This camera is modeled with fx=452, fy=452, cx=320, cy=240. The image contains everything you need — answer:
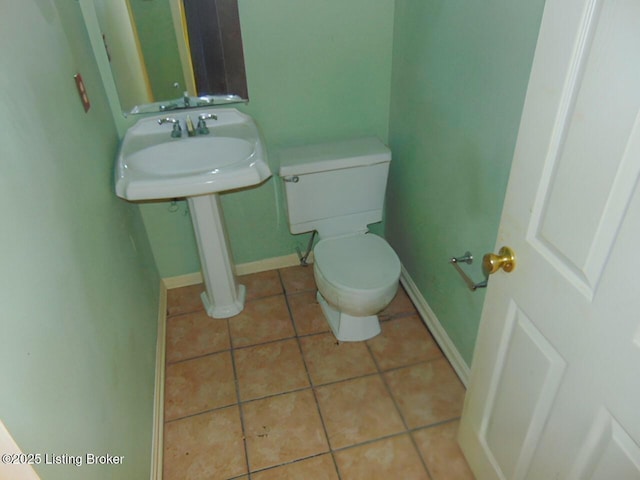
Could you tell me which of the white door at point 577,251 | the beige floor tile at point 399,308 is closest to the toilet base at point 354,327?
the beige floor tile at point 399,308

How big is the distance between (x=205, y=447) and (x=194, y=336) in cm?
58

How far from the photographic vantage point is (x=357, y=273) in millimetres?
1844

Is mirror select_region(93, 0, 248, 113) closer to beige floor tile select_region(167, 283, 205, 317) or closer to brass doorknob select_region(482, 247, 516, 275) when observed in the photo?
beige floor tile select_region(167, 283, 205, 317)

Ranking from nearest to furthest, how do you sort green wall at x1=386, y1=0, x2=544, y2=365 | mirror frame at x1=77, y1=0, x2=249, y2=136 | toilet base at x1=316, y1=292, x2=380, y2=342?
green wall at x1=386, y1=0, x2=544, y2=365
mirror frame at x1=77, y1=0, x2=249, y2=136
toilet base at x1=316, y1=292, x2=380, y2=342

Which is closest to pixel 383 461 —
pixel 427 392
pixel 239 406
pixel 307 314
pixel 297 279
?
pixel 427 392

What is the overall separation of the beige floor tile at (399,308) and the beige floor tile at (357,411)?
1.21ft

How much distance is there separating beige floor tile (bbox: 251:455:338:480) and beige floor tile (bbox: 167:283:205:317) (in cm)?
94

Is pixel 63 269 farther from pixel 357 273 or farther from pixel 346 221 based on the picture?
pixel 346 221

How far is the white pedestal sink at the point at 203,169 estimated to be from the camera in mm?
1533

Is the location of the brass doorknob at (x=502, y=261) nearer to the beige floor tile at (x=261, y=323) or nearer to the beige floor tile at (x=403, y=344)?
the beige floor tile at (x=403, y=344)

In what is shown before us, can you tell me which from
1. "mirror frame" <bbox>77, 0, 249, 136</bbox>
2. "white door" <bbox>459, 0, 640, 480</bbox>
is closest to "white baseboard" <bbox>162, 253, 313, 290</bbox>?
"mirror frame" <bbox>77, 0, 249, 136</bbox>

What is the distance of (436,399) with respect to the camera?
179cm

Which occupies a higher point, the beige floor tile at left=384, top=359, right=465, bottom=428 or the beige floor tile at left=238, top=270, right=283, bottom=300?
the beige floor tile at left=238, top=270, right=283, bottom=300

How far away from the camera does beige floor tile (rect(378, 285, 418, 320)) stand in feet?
7.13
